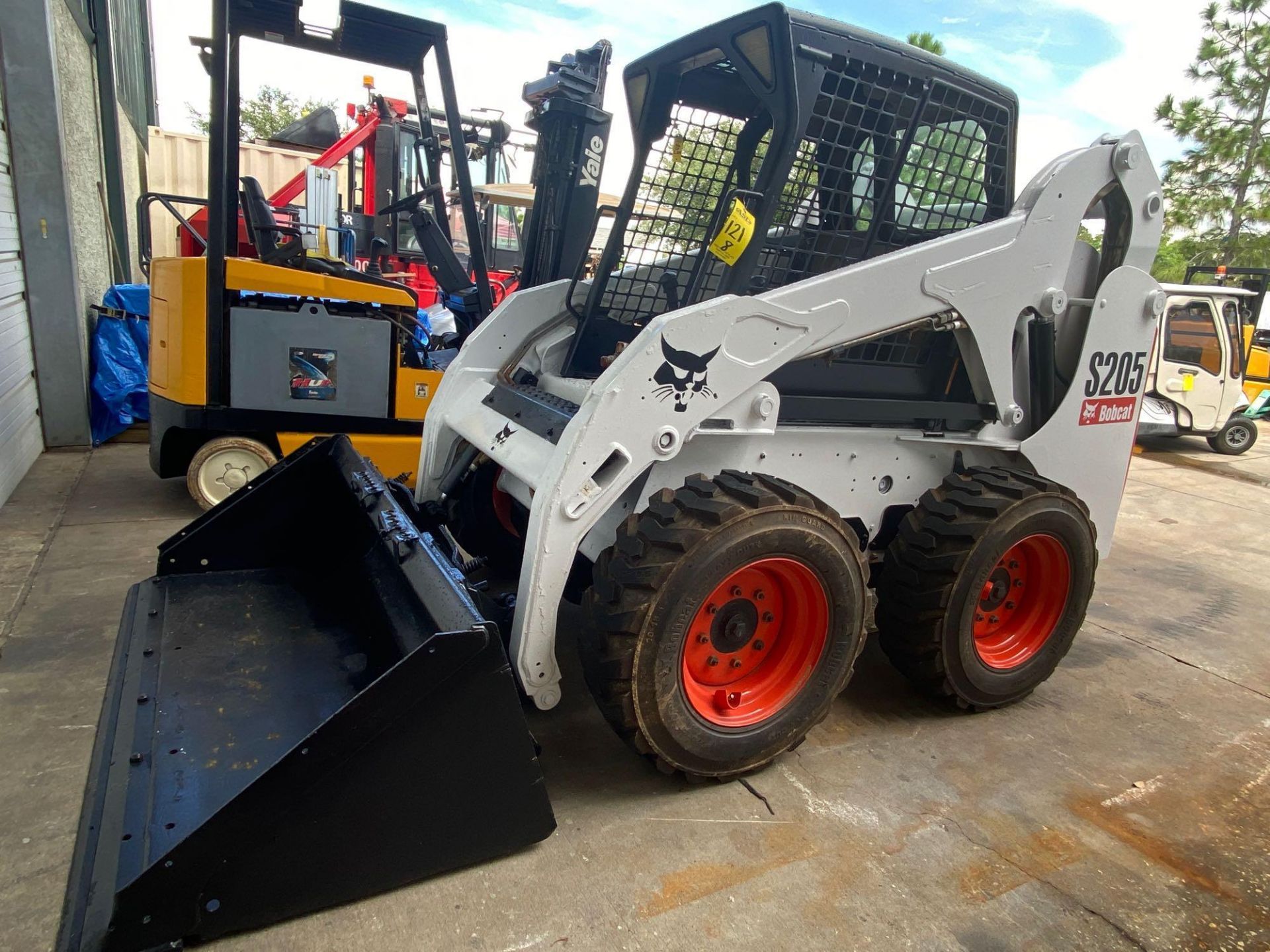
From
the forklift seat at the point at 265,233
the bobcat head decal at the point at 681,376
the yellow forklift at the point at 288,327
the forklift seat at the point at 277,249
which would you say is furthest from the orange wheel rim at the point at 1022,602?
the forklift seat at the point at 265,233

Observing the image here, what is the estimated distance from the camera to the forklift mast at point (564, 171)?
3.92 metres

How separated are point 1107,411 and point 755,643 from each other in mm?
1888

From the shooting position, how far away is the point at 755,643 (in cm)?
270

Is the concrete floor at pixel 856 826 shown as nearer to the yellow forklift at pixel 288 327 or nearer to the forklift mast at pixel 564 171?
the yellow forklift at pixel 288 327

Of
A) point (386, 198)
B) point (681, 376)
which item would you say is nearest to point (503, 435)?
point (681, 376)

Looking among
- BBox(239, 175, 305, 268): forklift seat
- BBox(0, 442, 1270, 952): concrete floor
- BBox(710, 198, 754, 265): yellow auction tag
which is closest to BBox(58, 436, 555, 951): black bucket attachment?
BBox(0, 442, 1270, 952): concrete floor

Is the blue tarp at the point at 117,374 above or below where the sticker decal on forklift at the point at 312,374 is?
below

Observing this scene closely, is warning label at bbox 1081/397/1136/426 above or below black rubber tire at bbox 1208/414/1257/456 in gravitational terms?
above

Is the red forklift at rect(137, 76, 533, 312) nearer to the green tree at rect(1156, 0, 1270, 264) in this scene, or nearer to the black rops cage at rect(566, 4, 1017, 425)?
the black rops cage at rect(566, 4, 1017, 425)

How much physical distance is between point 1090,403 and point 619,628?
2262mm

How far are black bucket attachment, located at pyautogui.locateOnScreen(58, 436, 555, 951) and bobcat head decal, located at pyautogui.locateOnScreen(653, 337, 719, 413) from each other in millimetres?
Answer: 787

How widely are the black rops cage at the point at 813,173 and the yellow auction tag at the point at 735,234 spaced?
16mm

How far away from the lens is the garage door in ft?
17.1

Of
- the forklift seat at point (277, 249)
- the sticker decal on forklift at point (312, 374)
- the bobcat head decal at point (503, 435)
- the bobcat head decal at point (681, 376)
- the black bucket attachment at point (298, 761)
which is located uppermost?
the forklift seat at point (277, 249)
